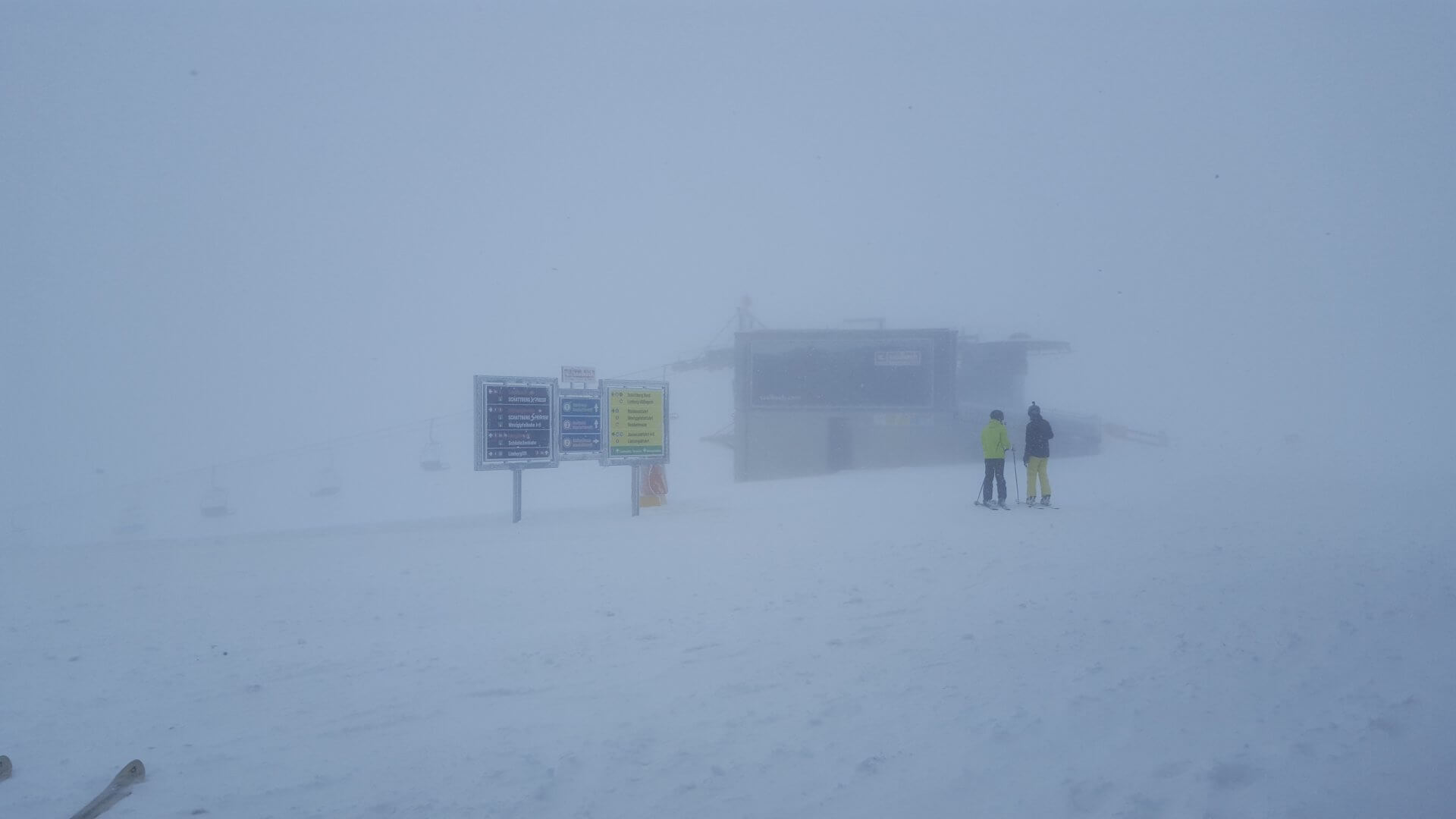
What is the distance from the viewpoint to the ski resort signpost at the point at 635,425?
44.4ft

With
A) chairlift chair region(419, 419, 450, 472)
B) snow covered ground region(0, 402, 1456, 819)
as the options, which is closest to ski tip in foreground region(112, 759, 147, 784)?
snow covered ground region(0, 402, 1456, 819)

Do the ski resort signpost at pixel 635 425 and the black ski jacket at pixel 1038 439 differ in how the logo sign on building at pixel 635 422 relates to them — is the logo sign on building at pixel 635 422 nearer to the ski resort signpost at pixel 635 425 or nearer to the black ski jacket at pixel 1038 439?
the ski resort signpost at pixel 635 425

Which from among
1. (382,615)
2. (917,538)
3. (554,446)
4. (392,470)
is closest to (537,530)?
(554,446)

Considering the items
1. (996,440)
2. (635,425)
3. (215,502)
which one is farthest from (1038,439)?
(215,502)

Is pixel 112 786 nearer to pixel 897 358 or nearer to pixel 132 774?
pixel 132 774

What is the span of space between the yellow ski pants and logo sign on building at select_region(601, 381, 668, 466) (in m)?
6.25

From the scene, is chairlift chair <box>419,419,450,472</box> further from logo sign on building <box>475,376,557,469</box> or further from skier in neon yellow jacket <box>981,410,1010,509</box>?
skier in neon yellow jacket <box>981,410,1010,509</box>

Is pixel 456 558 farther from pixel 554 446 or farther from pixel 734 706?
pixel 734 706

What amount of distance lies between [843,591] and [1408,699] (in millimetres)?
3971

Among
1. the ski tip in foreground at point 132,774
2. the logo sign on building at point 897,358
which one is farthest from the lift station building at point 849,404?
the ski tip in foreground at point 132,774

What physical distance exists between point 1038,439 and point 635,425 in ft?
22.5

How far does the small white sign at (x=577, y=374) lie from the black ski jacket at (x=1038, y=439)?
24.1ft

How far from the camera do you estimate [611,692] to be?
197 inches

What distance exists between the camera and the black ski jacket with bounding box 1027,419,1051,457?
1227 centimetres
